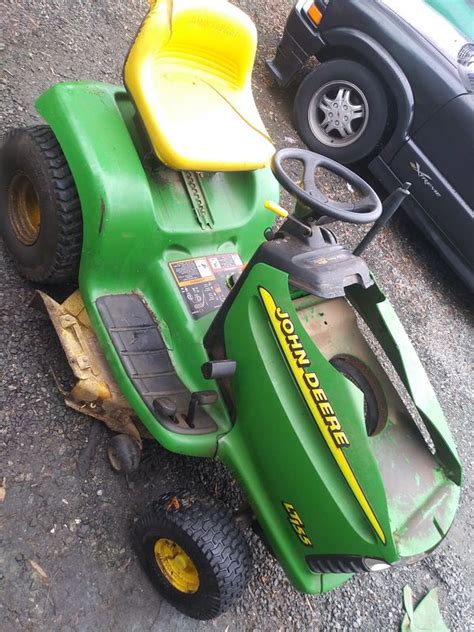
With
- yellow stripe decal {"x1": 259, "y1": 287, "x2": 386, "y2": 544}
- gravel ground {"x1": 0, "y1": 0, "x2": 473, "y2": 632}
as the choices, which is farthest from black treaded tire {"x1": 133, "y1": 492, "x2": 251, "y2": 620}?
yellow stripe decal {"x1": 259, "y1": 287, "x2": 386, "y2": 544}

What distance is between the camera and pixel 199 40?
232cm

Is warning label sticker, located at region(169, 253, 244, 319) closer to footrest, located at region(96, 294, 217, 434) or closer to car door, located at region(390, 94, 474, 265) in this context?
footrest, located at region(96, 294, 217, 434)

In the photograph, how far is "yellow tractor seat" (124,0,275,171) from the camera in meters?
2.07

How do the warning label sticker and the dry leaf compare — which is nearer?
the dry leaf

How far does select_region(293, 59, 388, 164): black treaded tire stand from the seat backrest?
1.56 m

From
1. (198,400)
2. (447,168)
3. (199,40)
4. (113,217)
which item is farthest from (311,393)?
(447,168)

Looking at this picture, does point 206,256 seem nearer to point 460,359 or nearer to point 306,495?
point 306,495

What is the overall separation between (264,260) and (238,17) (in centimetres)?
120

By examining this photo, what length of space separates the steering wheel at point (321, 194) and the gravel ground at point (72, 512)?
1.17 m

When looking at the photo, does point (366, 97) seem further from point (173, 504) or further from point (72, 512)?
point (72, 512)

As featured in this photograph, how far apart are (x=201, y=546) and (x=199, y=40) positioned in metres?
1.93

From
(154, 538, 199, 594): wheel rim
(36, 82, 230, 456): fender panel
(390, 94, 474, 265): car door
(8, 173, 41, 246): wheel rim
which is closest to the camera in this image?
(154, 538, 199, 594): wheel rim

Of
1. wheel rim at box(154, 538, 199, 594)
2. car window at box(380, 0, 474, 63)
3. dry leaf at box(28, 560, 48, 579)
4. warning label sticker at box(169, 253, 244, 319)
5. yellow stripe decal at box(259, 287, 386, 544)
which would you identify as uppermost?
car window at box(380, 0, 474, 63)

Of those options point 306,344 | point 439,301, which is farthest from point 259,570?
point 439,301
